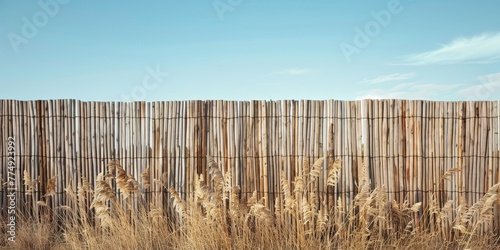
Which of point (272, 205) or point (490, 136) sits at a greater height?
point (490, 136)

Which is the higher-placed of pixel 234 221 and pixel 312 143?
pixel 312 143

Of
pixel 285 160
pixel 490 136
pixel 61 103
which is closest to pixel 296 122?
pixel 285 160

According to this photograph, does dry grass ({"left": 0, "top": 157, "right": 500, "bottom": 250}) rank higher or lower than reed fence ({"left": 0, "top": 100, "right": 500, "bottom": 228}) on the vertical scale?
lower

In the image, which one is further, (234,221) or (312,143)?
(312,143)

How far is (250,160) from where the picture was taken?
5594 millimetres

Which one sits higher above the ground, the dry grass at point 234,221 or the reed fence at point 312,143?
the reed fence at point 312,143

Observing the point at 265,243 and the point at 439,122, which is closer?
the point at 265,243

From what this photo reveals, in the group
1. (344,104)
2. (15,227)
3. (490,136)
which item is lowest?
(15,227)

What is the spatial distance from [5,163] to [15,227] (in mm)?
925

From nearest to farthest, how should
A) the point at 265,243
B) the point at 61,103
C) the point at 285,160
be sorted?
the point at 265,243 < the point at 285,160 < the point at 61,103

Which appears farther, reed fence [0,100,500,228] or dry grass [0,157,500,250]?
reed fence [0,100,500,228]

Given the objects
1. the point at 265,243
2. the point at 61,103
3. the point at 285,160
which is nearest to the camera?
the point at 265,243

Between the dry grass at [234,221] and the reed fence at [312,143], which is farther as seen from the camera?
the reed fence at [312,143]

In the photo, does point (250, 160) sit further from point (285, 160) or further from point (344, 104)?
point (344, 104)
